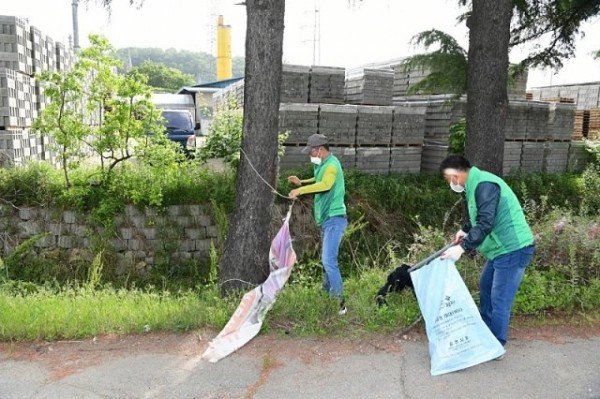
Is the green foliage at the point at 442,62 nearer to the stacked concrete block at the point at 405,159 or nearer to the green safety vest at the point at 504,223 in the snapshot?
the stacked concrete block at the point at 405,159

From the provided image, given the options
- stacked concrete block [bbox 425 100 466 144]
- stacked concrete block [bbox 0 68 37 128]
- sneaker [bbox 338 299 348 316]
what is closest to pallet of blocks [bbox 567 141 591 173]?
stacked concrete block [bbox 425 100 466 144]

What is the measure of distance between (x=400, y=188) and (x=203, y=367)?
23.2 feet

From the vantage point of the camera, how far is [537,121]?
43.0 feet

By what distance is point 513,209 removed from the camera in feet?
13.6

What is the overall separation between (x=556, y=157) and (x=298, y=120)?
7.64 m

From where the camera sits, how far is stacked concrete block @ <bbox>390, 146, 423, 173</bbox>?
1153cm

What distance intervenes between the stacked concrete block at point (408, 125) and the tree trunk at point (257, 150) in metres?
6.70

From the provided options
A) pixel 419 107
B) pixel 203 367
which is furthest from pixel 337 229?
pixel 419 107

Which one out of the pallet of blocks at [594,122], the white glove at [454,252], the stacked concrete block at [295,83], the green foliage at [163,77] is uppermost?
the green foliage at [163,77]

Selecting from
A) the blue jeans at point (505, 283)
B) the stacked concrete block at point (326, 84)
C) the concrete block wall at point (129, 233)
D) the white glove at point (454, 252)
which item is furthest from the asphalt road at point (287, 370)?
the stacked concrete block at point (326, 84)

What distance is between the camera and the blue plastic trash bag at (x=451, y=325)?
4.02 meters

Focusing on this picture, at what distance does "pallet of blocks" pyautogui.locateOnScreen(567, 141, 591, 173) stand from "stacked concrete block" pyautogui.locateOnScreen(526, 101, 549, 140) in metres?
1.26

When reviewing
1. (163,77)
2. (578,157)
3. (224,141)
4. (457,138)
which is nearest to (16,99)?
(224,141)

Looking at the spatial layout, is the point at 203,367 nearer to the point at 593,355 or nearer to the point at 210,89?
the point at 593,355
